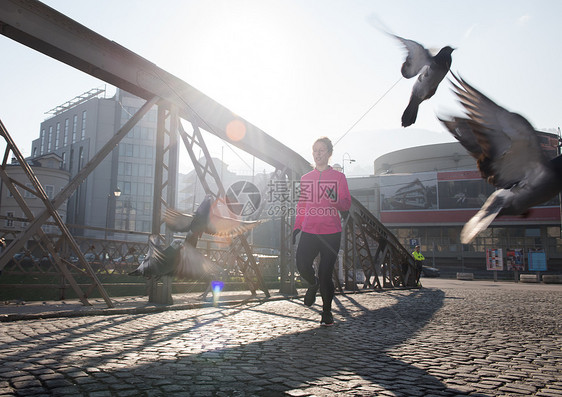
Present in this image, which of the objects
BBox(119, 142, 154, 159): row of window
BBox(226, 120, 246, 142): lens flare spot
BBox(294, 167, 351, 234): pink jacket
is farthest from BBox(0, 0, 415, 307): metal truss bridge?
BBox(119, 142, 154, 159): row of window

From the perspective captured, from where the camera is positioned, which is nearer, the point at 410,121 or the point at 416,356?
the point at 410,121

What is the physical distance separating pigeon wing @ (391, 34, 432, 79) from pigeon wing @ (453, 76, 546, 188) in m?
0.31

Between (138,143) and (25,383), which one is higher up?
(138,143)

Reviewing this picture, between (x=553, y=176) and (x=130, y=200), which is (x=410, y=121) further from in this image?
(x=130, y=200)

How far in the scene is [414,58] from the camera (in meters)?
2.84

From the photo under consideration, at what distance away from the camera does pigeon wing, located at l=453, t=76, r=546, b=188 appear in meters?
2.43

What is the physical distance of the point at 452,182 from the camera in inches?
1864

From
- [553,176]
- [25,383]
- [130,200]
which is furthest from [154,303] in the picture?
[130,200]

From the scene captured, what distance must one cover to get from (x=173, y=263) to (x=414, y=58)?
9.66ft

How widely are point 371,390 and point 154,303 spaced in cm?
559

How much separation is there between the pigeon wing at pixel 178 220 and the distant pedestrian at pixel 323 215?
1623 mm

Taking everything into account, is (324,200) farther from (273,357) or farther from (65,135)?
(65,135)

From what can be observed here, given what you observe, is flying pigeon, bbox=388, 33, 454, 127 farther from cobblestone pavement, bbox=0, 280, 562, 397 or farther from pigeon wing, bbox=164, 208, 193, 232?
pigeon wing, bbox=164, 208, 193, 232

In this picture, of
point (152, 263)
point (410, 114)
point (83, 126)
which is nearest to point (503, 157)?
point (410, 114)
